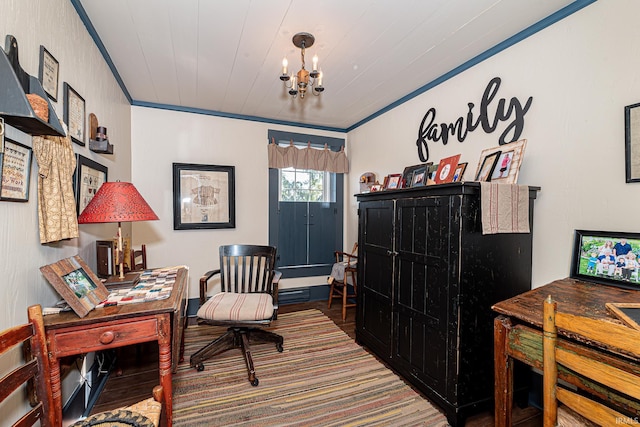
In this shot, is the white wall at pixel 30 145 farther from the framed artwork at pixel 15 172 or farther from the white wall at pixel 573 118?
the white wall at pixel 573 118

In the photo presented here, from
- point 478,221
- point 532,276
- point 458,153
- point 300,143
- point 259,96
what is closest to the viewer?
point 478,221

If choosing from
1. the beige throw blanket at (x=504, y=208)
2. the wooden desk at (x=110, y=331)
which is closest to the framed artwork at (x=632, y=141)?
the beige throw blanket at (x=504, y=208)

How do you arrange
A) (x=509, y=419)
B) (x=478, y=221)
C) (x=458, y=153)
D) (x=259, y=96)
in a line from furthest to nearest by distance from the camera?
(x=259, y=96), (x=458, y=153), (x=478, y=221), (x=509, y=419)

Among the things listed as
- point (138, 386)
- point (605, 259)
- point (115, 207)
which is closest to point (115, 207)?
point (115, 207)

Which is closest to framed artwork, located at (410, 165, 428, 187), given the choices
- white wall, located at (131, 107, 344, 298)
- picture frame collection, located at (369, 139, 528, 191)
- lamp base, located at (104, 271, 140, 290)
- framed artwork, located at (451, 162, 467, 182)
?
picture frame collection, located at (369, 139, 528, 191)

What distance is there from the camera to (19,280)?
1.23 metres

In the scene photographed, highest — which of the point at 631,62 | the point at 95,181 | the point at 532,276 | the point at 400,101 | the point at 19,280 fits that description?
the point at 400,101

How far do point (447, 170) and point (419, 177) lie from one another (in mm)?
282

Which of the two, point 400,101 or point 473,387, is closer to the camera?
point 473,387

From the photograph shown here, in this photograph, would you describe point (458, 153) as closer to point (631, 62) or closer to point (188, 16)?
point (631, 62)

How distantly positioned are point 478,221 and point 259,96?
A: 100 inches

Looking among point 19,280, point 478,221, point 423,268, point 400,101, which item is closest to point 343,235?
point 400,101

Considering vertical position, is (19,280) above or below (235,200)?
below

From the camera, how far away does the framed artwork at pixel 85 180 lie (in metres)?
1.78
